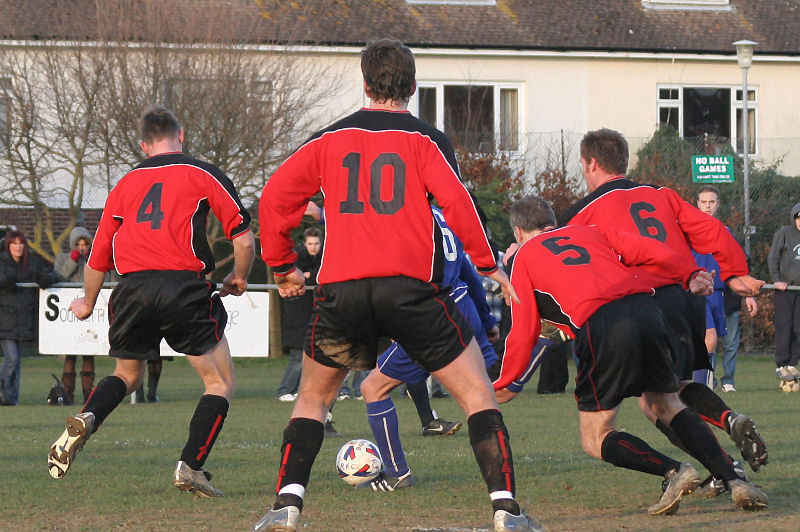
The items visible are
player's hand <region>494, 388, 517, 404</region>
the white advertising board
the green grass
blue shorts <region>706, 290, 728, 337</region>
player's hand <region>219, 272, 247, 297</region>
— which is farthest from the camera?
the white advertising board

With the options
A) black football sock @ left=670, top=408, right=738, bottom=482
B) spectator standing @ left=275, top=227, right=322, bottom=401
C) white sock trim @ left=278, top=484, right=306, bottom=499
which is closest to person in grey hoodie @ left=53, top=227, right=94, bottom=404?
spectator standing @ left=275, top=227, right=322, bottom=401

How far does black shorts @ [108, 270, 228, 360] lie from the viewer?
7.19 meters

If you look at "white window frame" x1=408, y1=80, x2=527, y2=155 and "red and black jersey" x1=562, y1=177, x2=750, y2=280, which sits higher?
"white window frame" x1=408, y1=80, x2=527, y2=155

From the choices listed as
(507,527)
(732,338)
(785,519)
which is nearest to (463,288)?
(785,519)

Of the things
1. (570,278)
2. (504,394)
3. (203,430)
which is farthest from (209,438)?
(570,278)

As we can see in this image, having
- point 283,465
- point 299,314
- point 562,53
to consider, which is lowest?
point 283,465

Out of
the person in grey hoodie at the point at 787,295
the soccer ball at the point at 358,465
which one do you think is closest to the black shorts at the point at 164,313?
the soccer ball at the point at 358,465

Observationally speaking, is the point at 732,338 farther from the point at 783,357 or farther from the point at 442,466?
the point at 442,466

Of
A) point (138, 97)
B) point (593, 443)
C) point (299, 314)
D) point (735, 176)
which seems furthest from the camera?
point (735, 176)

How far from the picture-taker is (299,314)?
14.9 m

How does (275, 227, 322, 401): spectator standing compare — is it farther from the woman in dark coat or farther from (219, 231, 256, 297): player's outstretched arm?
(219, 231, 256, 297): player's outstretched arm

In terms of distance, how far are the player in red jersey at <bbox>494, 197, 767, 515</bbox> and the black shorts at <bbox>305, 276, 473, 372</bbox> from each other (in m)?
0.96

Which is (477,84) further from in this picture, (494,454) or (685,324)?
(494,454)

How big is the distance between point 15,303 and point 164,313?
28.0 feet
